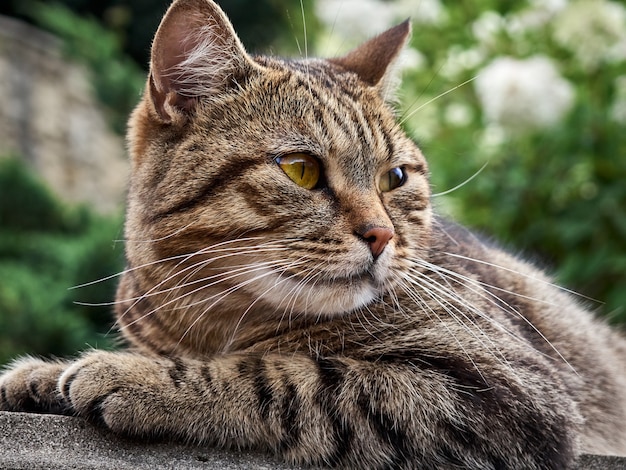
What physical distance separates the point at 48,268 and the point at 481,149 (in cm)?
223

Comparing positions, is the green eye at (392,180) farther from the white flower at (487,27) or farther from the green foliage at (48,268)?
the white flower at (487,27)

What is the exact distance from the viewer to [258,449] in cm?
141

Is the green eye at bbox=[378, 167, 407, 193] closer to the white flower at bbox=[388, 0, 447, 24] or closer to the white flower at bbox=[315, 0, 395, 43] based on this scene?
the white flower at bbox=[315, 0, 395, 43]

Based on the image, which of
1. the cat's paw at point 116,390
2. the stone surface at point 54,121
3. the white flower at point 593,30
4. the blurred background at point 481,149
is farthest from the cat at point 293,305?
the stone surface at point 54,121

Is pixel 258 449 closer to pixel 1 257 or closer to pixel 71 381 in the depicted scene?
pixel 71 381

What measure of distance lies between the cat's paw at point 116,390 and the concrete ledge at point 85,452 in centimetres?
3

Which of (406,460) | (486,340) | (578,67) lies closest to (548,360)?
(486,340)

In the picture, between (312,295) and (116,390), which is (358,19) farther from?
(116,390)

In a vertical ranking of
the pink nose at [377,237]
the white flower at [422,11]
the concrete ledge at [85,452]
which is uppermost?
the white flower at [422,11]

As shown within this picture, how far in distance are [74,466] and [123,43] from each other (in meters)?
4.96

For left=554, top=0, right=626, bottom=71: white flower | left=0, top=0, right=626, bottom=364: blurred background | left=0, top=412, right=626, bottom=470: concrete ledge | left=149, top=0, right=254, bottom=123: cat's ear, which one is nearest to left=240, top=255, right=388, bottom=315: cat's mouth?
left=0, top=412, right=626, bottom=470: concrete ledge

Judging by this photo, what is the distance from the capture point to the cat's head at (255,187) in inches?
62.5

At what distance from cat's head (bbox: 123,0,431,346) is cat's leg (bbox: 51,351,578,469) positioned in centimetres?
18

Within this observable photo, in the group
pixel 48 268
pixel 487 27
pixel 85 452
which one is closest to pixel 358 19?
pixel 487 27
